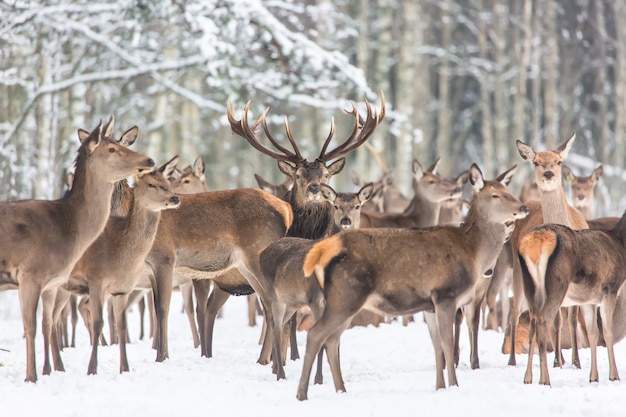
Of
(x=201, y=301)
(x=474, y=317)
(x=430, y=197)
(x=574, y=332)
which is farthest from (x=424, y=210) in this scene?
(x=574, y=332)

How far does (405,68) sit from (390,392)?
59.3ft

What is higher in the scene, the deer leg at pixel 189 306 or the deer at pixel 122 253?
the deer at pixel 122 253

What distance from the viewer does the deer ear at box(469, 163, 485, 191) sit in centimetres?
856

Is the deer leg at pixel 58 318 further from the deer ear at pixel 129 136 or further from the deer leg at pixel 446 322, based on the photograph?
the deer leg at pixel 446 322

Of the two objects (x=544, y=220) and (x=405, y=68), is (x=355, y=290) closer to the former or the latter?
(x=544, y=220)

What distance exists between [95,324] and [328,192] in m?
2.75

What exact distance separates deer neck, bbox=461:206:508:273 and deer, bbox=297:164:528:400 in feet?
0.05

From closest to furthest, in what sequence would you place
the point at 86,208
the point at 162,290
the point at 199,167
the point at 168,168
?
the point at 86,208 < the point at 162,290 < the point at 168,168 < the point at 199,167

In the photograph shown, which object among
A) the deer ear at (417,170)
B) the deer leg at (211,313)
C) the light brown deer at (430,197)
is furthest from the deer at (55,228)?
the deer ear at (417,170)

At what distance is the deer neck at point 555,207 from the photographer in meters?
10.2

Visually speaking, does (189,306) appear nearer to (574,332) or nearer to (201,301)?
(201,301)

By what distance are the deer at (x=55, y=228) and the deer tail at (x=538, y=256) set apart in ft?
10.1

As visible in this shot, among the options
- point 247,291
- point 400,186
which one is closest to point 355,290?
point 247,291

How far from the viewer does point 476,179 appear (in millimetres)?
8656
